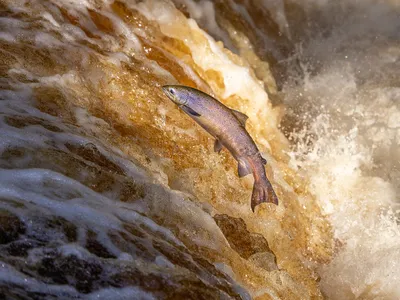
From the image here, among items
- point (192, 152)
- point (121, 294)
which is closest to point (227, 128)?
point (192, 152)

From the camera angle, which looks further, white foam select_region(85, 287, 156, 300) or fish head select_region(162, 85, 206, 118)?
fish head select_region(162, 85, 206, 118)

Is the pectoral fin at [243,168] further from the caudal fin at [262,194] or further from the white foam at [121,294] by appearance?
the white foam at [121,294]

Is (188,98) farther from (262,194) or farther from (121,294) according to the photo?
(121,294)

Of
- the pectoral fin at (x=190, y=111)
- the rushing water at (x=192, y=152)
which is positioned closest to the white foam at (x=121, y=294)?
the rushing water at (x=192, y=152)

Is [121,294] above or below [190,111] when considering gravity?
below

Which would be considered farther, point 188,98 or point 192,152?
point 192,152

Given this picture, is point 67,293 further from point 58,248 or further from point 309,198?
point 309,198

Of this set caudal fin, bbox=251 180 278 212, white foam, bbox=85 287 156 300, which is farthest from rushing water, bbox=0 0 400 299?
caudal fin, bbox=251 180 278 212

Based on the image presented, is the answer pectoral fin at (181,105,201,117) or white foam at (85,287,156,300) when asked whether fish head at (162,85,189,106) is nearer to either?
pectoral fin at (181,105,201,117)
